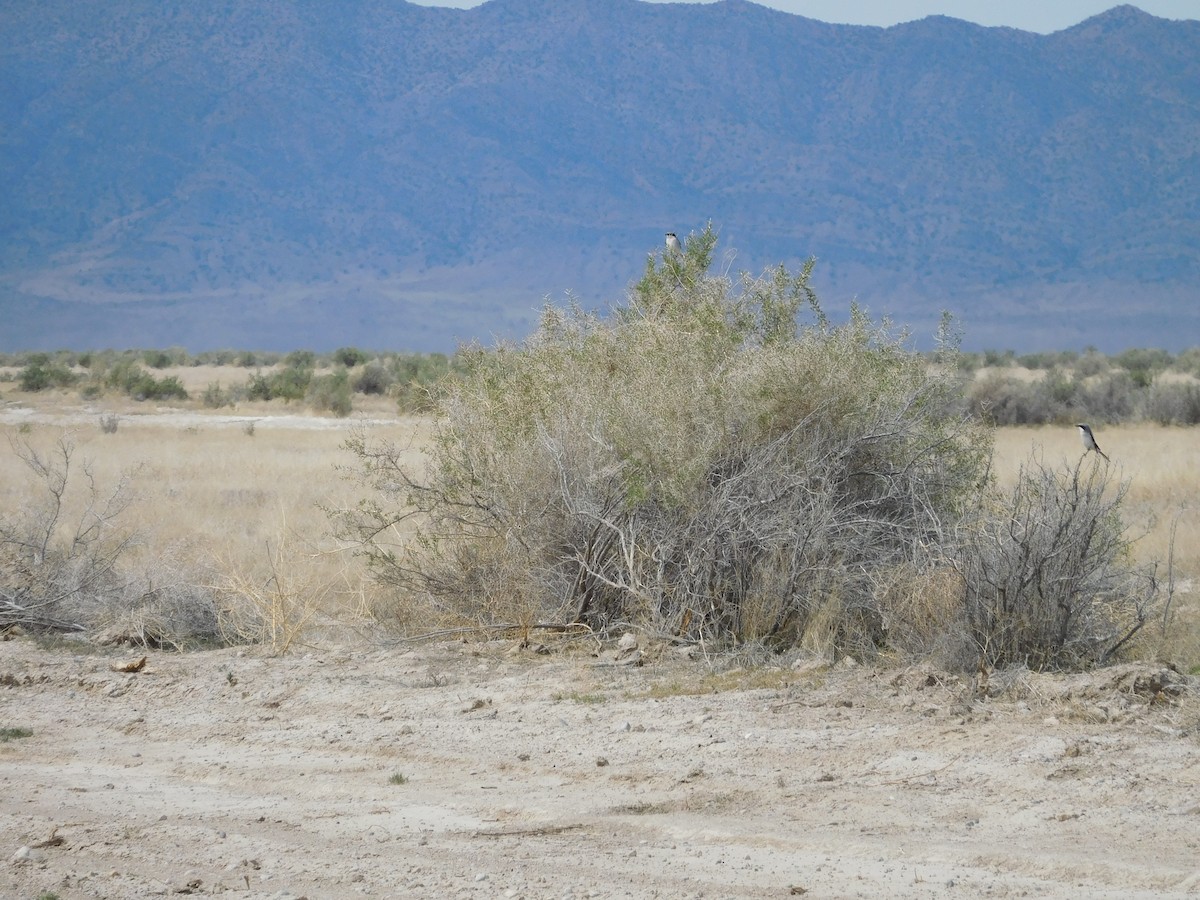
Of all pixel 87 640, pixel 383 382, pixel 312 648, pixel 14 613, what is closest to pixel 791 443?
pixel 312 648

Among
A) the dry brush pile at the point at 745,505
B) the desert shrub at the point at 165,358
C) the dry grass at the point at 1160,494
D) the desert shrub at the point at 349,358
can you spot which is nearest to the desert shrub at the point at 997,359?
the dry grass at the point at 1160,494

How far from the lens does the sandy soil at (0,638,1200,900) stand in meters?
5.25

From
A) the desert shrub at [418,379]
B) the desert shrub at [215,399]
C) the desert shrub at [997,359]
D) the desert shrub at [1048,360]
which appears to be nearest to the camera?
the desert shrub at [418,379]

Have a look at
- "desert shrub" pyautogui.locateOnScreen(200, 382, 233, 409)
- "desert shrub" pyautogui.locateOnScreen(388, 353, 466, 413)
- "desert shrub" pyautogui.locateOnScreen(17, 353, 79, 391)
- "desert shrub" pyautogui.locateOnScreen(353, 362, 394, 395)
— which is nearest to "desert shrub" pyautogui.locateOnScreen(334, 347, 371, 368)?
"desert shrub" pyautogui.locateOnScreen(388, 353, 466, 413)

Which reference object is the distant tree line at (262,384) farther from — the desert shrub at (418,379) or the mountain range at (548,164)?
the mountain range at (548,164)

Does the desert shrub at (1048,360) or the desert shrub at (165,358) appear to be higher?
the desert shrub at (1048,360)

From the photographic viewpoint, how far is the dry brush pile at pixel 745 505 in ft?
26.6

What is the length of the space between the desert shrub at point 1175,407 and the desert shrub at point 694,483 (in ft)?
68.6

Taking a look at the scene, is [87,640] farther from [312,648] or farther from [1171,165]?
[1171,165]

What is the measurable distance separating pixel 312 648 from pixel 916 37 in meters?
165

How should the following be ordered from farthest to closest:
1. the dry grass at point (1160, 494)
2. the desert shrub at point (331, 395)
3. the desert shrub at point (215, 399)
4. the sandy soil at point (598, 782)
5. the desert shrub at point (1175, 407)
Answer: the desert shrub at point (215, 399) < the desert shrub at point (331, 395) < the desert shrub at point (1175, 407) < the dry grass at point (1160, 494) < the sandy soil at point (598, 782)

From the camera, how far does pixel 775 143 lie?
143500 mm

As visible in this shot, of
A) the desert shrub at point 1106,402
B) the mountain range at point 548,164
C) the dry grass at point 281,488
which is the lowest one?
the dry grass at point 281,488

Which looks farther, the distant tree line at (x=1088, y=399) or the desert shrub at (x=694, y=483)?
the distant tree line at (x=1088, y=399)
